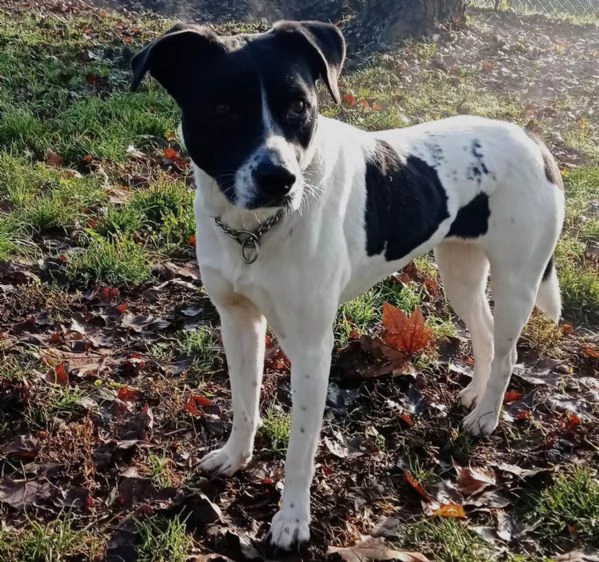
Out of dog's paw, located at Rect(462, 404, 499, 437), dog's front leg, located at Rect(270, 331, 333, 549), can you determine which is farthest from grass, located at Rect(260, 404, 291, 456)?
dog's paw, located at Rect(462, 404, 499, 437)

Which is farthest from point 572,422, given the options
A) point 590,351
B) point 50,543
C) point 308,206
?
point 50,543

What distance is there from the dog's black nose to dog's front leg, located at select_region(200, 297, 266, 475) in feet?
2.55

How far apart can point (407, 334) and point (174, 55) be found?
6.71 feet

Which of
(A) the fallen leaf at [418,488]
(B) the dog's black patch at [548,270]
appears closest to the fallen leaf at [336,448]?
(A) the fallen leaf at [418,488]

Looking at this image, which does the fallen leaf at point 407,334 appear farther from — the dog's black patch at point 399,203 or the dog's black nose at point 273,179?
the dog's black nose at point 273,179

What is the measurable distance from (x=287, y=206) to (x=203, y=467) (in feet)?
A: 4.63

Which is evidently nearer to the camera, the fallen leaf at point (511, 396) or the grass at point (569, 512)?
the grass at point (569, 512)

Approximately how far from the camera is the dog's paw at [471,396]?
12.5 feet

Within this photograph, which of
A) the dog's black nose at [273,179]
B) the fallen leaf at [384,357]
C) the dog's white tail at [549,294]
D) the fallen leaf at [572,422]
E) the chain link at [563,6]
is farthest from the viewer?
the chain link at [563,6]

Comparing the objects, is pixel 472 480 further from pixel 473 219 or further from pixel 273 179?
pixel 273 179

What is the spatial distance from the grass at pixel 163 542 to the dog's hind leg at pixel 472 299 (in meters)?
1.77

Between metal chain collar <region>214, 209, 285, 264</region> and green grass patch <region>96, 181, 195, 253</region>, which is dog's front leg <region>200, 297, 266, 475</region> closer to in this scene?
metal chain collar <region>214, 209, 285, 264</region>

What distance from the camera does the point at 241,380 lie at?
10.3 ft

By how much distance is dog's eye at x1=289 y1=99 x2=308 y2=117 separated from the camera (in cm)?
246
